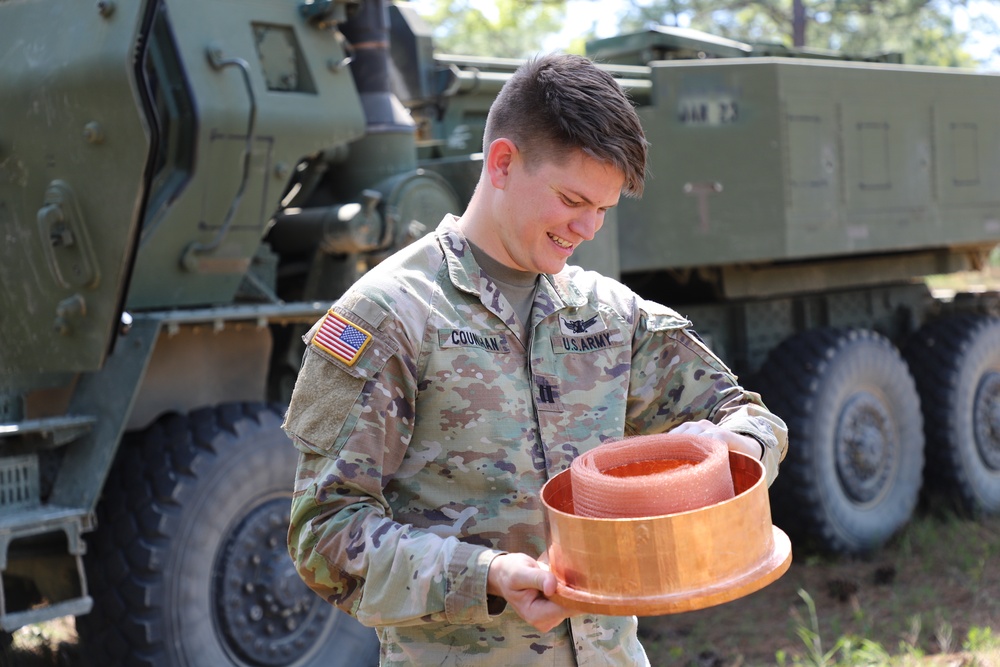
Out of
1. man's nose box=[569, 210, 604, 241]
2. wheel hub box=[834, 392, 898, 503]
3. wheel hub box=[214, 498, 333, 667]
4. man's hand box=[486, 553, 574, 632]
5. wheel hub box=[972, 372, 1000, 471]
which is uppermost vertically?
man's nose box=[569, 210, 604, 241]

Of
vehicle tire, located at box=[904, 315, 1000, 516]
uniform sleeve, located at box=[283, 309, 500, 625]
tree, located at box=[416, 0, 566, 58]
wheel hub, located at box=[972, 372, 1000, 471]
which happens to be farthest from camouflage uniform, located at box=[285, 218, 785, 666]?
tree, located at box=[416, 0, 566, 58]

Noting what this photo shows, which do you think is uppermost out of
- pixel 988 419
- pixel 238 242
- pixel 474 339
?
pixel 474 339

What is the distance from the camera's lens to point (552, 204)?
1766mm

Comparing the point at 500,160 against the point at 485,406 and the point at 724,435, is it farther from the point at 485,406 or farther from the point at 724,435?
the point at 724,435

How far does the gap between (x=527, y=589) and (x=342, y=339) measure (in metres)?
0.42

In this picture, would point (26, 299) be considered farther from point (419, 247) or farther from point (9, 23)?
point (419, 247)

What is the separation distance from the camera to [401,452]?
172 cm

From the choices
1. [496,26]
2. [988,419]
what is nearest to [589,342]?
[988,419]

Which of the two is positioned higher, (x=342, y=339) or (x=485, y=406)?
(x=342, y=339)

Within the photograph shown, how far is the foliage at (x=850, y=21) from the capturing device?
16.0 metres

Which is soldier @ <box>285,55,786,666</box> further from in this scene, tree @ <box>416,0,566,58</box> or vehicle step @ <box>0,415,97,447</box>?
tree @ <box>416,0,566,58</box>

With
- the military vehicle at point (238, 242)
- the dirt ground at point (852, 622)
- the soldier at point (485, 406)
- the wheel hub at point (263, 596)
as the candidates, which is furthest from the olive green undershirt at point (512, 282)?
the dirt ground at point (852, 622)

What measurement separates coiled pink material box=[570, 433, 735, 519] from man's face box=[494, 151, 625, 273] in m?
0.30

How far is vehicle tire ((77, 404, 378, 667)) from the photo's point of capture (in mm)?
3824
